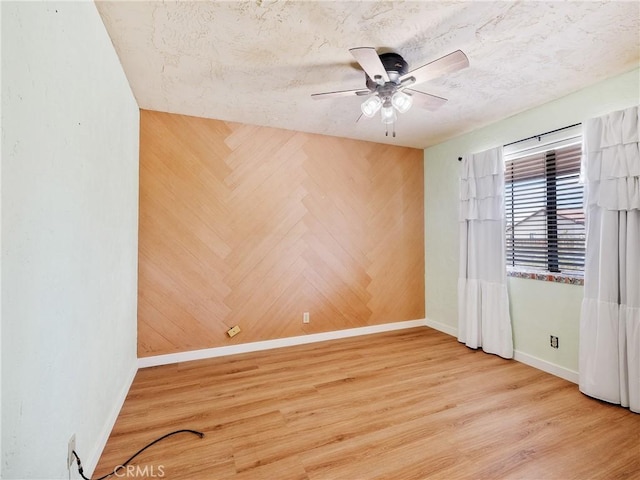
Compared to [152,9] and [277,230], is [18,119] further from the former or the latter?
[277,230]

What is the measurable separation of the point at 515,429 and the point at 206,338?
2.87 m

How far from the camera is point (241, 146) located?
331 centimetres

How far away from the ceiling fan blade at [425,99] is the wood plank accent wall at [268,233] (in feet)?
5.21

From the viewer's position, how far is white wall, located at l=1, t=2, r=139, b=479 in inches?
36.3

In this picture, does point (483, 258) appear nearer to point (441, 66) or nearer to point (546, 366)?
point (546, 366)

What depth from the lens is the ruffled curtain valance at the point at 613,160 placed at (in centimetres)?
213

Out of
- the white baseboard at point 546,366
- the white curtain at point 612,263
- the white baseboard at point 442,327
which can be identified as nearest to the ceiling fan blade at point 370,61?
the white curtain at point 612,263

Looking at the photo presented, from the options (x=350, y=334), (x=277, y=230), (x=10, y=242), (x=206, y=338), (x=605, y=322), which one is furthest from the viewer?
(x=350, y=334)

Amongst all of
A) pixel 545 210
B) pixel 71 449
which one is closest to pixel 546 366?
pixel 545 210

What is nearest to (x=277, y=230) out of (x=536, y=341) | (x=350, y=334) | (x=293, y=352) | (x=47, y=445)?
(x=293, y=352)

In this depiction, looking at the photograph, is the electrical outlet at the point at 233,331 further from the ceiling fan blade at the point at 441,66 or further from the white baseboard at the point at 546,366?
the white baseboard at the point at 546,366

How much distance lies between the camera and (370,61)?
175cm

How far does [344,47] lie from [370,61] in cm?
35
